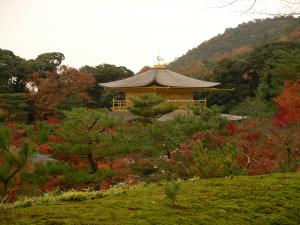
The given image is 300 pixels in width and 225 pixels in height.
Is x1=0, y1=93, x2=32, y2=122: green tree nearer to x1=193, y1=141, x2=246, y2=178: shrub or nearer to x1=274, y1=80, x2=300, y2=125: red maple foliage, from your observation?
x1=274, y1=80, x2=300, y2=125: red maple foliage

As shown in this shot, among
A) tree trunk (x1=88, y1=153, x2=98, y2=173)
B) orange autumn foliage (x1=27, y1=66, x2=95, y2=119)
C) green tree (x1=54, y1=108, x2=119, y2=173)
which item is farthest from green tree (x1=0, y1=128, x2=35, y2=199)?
orange autumn foliage (x1=27, y1=66, x2=95, y2=119)

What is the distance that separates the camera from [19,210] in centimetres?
450

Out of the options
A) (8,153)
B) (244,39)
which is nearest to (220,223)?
(8,153)

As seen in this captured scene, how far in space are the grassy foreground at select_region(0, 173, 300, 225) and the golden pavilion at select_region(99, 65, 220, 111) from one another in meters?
19.8

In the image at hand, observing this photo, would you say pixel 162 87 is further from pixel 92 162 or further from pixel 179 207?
pixel 179 207

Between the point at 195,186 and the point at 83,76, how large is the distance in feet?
97.3

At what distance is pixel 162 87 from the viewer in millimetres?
25828

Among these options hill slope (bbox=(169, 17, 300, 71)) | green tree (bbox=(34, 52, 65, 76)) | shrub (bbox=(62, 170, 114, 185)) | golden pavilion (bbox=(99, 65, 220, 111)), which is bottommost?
shrub (bbox=(62, 170, 114, 185))

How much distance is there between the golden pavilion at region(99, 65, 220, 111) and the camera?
26047mm

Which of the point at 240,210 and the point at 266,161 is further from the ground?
the point at 240,210

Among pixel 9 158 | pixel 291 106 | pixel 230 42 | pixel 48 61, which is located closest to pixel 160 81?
pixel 291 106

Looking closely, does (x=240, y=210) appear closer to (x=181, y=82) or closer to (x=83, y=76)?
(x=181, y=82)

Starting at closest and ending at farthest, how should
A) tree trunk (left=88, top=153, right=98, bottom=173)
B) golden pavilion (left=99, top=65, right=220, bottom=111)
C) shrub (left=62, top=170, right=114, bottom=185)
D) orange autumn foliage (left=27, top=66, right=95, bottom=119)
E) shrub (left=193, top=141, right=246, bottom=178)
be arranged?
shrub (left=193, top=141, right=246, bottom=178) < shrub (left=62, top=170, right=114, bottom=185) < tree trunk (left=88, top=153, right=98, bottom=173) < golden pavilion (left=99, top=65, right=220, bottom=111) < orange autumn foliage (left=27, top=66, right=95, bottom=119)

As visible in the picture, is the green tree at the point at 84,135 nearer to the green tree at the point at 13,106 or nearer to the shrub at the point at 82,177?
the shrub at the point at 82,177
